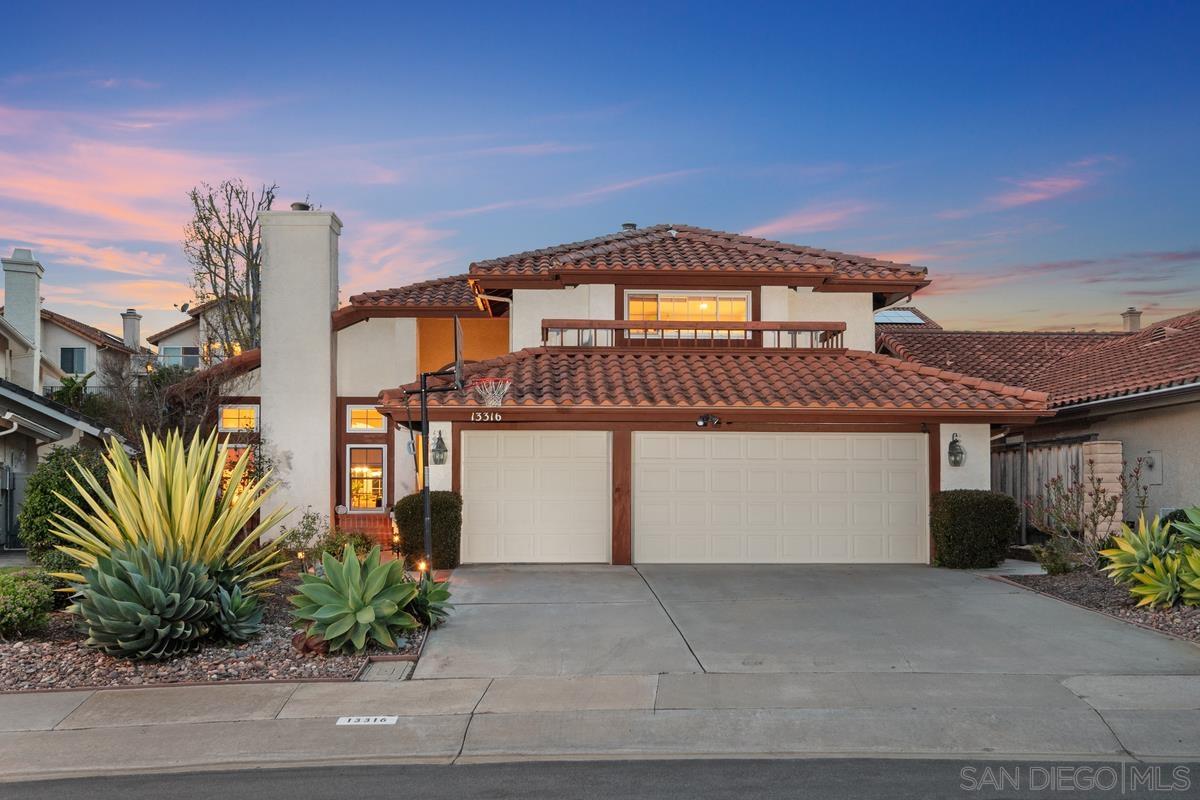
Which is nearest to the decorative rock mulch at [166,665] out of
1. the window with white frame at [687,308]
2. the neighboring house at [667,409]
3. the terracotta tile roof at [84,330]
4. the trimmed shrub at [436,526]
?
the trimmed shrub at [436,526]

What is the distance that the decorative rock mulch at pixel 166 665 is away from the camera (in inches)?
340

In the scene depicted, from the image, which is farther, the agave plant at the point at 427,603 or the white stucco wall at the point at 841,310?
the white stucco wall at the point at 841,310

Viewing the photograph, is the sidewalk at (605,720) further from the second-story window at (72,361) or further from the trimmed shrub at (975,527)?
the second-story window at (72,361)

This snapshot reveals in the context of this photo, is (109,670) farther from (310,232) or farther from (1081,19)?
(1081,19)

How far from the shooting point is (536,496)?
1552 centimetres

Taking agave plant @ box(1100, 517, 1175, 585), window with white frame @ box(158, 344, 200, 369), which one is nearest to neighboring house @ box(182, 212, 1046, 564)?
agave plant @ box(1100, 517, 1175, 585)

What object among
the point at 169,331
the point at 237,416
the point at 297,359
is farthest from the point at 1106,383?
the point at 169,331

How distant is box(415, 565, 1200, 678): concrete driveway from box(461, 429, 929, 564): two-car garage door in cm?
128

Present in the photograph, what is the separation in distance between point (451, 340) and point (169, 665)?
43.5 feet

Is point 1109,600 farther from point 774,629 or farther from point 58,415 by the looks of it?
point 58,415

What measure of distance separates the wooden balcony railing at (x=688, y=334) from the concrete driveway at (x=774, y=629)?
16.7 ft

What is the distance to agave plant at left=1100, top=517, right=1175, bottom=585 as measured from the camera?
37.3 feet

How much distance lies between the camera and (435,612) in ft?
34.3

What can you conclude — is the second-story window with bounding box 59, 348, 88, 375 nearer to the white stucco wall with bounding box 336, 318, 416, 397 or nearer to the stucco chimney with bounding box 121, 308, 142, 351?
the stucco chimney with bounding box 121, 308, 142, 351
